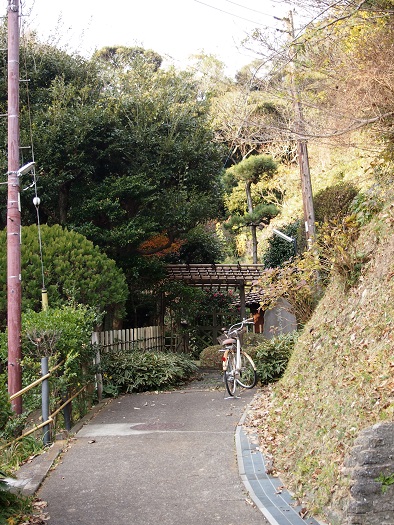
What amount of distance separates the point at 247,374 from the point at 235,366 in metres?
1.01

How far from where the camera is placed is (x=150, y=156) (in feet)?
64.8

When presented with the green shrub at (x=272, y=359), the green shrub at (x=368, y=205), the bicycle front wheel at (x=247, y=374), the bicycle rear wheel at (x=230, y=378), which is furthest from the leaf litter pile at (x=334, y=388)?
the green shrub at (x=272, y=359)

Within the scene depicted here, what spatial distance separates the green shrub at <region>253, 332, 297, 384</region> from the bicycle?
17.2 inches

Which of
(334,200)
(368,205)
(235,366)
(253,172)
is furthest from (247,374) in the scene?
(253,172)

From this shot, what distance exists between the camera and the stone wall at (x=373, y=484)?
5.11m

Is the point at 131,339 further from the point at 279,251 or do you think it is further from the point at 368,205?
the point at 368,205

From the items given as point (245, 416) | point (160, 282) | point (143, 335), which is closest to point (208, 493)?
point (245, 416)

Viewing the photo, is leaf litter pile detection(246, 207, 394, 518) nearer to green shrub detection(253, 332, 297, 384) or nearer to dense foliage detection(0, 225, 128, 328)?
green shrub detection(253, 332, 297, 384)

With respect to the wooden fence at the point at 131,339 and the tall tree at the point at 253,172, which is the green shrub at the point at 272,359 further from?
the tall tree at the point at 253,172

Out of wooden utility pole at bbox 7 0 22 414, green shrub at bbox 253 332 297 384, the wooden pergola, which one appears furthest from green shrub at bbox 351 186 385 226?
the wooden pergola

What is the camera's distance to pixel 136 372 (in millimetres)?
15008

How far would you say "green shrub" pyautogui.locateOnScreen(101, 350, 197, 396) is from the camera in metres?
14.5

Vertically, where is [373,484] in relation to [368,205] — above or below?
below

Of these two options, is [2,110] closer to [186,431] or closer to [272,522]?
[186,431]
